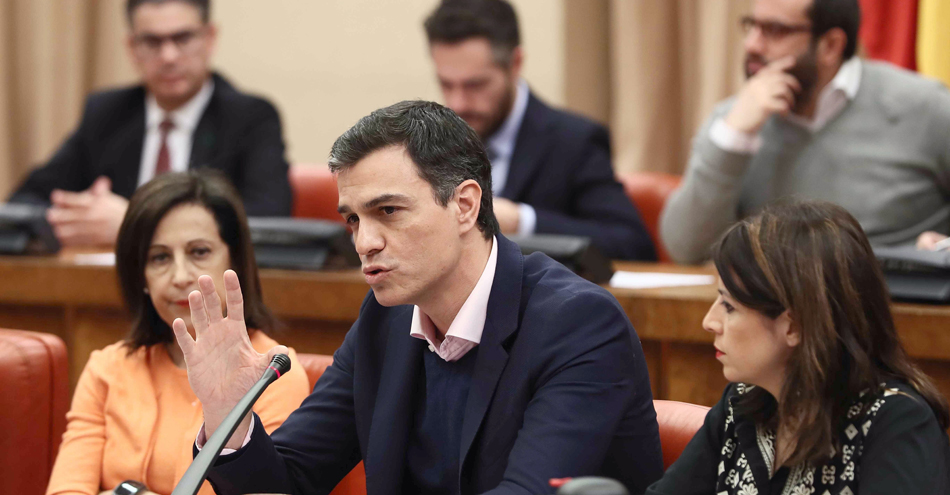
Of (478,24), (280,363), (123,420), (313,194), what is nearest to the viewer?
(280,363)

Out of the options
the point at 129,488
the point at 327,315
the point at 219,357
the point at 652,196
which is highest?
the point at 219,357

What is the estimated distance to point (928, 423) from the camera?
4.17 feet

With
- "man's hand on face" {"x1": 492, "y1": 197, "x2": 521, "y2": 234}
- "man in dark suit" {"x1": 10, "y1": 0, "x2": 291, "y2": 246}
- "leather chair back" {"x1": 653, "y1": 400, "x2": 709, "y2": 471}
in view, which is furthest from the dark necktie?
"leather chair back" {"x1": 653, "y1": 400, "x2": 709, "y2": 471}

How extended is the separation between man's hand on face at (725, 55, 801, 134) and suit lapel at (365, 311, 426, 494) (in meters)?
1.65

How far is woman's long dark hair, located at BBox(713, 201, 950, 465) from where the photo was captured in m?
1.31

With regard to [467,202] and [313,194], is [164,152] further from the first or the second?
[467,202]

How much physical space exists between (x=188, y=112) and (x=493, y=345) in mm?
2528

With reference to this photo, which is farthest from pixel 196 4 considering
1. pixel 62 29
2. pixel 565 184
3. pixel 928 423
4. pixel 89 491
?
pixel 928 423

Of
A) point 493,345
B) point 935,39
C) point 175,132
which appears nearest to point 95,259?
point 175,132

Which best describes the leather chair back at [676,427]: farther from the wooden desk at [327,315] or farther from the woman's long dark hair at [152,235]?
the woman's long dark hair at [152,235]

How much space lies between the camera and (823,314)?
4.31 feet

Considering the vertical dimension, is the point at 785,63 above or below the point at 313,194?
above

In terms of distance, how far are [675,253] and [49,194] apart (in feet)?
7.29

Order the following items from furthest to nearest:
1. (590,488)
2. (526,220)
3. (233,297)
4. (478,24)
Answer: (478,24), (526,220), (233,297), (590,488)
